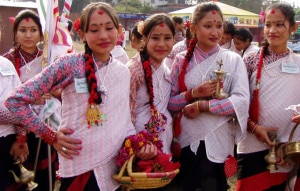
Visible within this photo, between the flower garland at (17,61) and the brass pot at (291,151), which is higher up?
the flower garland at (17,61)

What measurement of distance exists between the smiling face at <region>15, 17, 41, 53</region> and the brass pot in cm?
260

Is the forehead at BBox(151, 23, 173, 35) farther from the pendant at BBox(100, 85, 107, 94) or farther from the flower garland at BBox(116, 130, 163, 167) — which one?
the flower garland at BBox(116, 130, 163, 167)

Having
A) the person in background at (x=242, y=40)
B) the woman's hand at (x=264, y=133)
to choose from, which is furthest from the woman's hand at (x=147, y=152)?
the person in background at (x=242, y=40)

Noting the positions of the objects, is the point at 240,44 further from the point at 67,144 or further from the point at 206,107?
the point at 67,144

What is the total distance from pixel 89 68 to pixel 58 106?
4.38 feet

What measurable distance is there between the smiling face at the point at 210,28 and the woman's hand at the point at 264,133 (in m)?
0.76

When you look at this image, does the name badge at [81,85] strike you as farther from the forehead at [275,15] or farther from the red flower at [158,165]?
the forehead at [275,15]

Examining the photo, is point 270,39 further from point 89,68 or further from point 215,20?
point 89,68

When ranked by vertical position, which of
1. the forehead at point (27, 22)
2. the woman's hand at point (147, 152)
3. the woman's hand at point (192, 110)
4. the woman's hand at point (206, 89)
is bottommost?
the woman's hand at point (147, 152)

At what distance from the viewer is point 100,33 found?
92.7 inches

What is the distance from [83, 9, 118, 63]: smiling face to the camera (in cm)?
235

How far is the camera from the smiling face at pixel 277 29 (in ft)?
9.66

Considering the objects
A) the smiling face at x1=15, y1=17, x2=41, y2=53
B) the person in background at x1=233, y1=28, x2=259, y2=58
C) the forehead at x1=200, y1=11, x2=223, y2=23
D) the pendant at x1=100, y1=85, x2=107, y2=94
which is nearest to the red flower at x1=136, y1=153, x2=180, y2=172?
the pendant at x1=100, y1=85, x2=107, y2=94

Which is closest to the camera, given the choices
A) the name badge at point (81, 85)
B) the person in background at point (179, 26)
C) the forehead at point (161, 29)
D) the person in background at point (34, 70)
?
the name badge at point (81, 85)
